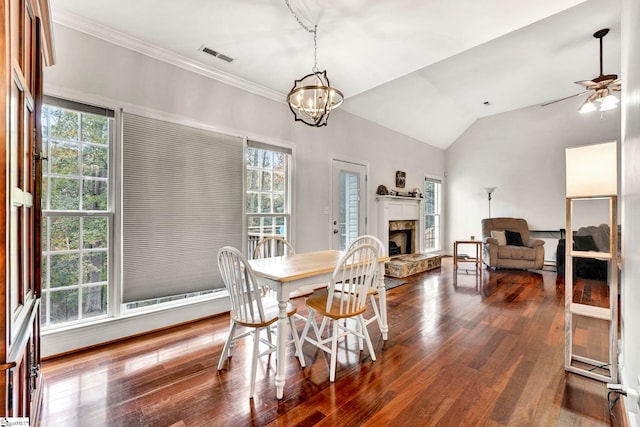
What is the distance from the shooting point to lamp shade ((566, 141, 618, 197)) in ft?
6.07

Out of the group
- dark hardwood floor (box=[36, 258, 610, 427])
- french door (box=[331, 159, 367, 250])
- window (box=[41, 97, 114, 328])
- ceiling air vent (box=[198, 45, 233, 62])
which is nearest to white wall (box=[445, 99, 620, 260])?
french door (box=[331, 159, 367, 250])

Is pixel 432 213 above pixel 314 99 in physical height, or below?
below

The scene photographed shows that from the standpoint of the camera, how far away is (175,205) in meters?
2.95

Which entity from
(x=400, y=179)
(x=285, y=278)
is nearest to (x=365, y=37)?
(x=285, y=278)

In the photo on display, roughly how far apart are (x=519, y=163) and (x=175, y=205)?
7.18 m

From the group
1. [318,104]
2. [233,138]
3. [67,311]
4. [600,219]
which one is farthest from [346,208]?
[600,219]

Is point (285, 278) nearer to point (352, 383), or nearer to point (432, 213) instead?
point (352, 383)

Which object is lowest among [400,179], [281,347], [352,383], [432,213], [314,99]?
[352,383]

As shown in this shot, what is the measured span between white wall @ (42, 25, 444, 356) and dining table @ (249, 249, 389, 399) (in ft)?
4.66

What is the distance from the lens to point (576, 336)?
2.69 metres

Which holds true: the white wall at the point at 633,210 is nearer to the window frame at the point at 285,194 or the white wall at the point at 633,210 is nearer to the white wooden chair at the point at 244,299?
the white wooden chair at the point at 244,299

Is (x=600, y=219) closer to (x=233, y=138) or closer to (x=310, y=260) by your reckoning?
(x=310, y=260)

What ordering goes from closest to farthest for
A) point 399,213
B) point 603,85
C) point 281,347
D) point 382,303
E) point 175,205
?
1. point 281,347
2. point 382,303
3. point 175,205
4. point 603,85
5. point 399,213

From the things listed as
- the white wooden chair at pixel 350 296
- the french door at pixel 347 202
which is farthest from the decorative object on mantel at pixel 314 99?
the french door at pixel 347 202
